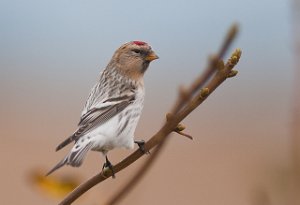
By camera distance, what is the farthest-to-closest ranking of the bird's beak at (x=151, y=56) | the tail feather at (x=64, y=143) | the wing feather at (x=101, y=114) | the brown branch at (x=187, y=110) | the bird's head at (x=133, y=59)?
the bird's head at (x=133, y=59) < the bird's beak at (x=151, y=56) < the wing feather at (x=101, y=114) < the tail feather at (x=64, y=143) < the brown branch at (x=187, y=110)

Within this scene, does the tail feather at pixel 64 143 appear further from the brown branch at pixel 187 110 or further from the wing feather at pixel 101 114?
the brown branch at pixel 187 110

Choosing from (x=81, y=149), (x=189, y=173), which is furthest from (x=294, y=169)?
(x=189, y=173)

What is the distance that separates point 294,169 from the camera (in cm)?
232

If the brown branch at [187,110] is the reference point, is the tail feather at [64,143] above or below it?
below

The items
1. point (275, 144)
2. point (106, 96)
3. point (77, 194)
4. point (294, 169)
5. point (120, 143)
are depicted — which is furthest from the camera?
point (106, 96)

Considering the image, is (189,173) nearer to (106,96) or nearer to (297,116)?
(106,96)

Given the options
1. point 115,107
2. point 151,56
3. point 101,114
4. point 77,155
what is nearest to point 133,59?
point 151,56

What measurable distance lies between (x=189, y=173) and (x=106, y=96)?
6412mm

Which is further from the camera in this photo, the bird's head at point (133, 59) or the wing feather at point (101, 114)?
the bird's head at point (133, 59)

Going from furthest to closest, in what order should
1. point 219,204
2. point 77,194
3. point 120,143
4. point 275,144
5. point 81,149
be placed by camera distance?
1. point 219,204
2. point 120,143
3. point 81,149
4. point 275,144
5. point 77,194

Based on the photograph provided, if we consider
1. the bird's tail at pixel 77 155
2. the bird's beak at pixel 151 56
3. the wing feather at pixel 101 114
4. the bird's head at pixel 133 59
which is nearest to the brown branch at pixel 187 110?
the bird's tail at pixel 77 155

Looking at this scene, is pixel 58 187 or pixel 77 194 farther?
pixel 58 187

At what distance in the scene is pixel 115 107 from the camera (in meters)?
4.04

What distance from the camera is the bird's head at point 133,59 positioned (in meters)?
4.19
